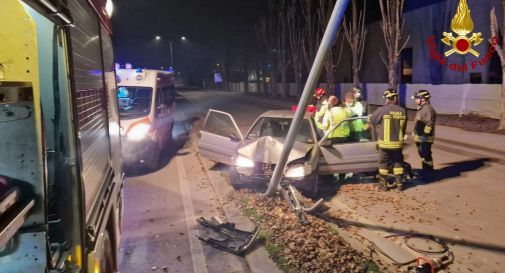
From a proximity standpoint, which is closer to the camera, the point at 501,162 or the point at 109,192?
the point at 109,192

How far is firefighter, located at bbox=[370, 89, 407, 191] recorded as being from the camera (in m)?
7.49

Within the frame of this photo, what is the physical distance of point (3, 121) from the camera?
1.82m

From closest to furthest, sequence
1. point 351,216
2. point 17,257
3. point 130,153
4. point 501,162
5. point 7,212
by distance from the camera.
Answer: point 7,212
point 17,257
point 351,216
point 130,153
point 501,162

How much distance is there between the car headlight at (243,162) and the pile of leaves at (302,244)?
35.2 inches

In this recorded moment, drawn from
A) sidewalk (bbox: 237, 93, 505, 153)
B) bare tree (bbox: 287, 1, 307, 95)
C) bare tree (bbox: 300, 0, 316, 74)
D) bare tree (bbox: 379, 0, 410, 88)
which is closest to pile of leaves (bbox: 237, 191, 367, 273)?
sidewalk (bbox: 237, 93, 505, 153)

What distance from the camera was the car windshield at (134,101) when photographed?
32.0 feet

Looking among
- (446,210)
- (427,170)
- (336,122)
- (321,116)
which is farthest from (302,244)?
(427,170)

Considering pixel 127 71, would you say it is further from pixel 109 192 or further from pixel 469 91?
pixel 469 91

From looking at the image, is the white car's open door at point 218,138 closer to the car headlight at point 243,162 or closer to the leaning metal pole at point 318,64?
the car headlight at point 243,162

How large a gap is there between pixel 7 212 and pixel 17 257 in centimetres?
37

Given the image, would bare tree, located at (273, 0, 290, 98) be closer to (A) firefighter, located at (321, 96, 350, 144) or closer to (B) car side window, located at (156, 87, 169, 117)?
(B) car side window, located at (156, 87, 169, 117)

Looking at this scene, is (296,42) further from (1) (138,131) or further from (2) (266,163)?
(2) (266,163)

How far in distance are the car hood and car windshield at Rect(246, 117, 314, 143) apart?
67cm

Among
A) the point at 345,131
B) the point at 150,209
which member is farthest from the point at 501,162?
the point at 150,209
